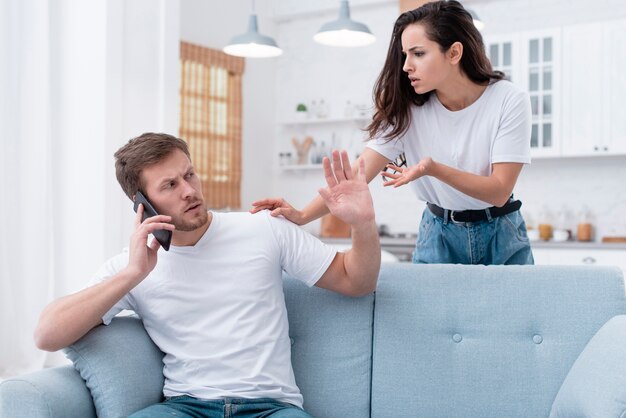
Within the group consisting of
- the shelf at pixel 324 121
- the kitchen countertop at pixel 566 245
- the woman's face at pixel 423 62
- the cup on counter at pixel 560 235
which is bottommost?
the kitchen countertop at pixel 566 245

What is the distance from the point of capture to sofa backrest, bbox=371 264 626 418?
2.15 meters

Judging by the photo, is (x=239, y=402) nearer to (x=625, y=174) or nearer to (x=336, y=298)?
(x=336, y=298)

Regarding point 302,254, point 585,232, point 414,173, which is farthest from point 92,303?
point 585,232

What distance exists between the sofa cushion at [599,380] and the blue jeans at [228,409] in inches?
26.7

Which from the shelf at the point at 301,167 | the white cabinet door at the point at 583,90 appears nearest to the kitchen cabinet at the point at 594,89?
the white cabinet door at the point at 583,90

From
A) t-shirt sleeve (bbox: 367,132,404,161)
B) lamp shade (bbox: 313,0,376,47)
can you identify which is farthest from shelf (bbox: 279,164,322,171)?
t-shirt sleeve (bbox: 367,132,404,161)

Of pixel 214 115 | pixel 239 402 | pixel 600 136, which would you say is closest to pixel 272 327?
pixel 239 402

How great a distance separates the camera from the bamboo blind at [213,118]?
20.0 ft

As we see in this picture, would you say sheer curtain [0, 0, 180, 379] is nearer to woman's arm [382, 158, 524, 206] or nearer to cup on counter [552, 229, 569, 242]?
woman's arm [382, 158, 524, 206]

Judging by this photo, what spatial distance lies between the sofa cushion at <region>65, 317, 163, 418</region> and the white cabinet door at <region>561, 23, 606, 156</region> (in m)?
4.04

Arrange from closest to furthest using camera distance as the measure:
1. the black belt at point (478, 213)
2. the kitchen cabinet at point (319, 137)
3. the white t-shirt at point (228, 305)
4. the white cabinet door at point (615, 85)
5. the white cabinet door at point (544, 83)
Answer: the white t-shirt at point (228, 305)
the black belt at point (478, 213)
the white cabinet door at point (615, 85)
the white cabinet door at point (544, 83)
the kitchen cabinet at point (319, 137)

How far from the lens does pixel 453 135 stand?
2.44m

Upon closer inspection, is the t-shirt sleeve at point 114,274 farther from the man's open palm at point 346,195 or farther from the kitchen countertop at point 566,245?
the kitchen countertop at point 566,245

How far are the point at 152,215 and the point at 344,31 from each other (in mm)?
2386
